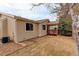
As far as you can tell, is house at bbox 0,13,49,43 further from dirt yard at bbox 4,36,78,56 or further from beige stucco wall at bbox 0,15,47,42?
dirt yard at bbox 4,36,78,56

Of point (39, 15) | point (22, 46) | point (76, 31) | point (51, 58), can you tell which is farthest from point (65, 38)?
point (22, 46)

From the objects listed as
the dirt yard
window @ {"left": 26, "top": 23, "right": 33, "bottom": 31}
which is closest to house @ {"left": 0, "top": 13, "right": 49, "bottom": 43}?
window @ {"left": 26, "top": 23, "right": 33, "bottom": 31}

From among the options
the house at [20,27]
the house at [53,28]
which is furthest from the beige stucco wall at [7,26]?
the house at [53,28]

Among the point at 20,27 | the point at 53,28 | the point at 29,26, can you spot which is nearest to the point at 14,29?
the point at 20,27

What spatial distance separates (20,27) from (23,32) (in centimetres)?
11

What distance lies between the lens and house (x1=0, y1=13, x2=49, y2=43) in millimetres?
2145

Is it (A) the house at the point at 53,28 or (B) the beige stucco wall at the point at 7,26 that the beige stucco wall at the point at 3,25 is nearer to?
(B) the beige stucco wall at the point at 7,26

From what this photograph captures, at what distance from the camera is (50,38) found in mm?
2318

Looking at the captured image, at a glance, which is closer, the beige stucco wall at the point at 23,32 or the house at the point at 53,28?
the beige stucco wall at the point at 23,32

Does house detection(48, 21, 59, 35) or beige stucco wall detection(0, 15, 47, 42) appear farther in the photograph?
house detection(48, 21, 59, 35)

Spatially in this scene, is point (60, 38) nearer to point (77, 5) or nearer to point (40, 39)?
point (40, 39)

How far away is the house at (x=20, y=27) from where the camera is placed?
214 cm

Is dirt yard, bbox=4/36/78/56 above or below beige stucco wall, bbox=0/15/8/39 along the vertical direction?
below

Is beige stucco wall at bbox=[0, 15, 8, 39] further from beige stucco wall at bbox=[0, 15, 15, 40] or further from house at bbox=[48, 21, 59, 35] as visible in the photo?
house at bbox=[48, 21, 59, 35]
